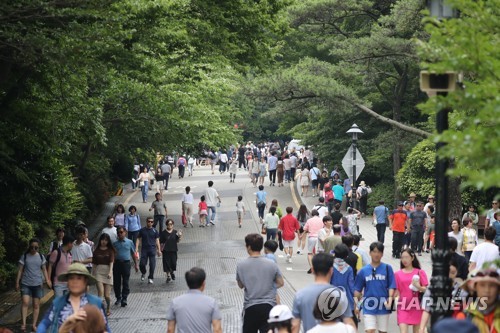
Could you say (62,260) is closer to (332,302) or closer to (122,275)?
(122,275)

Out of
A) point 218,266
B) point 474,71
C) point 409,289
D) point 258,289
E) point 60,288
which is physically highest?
point 474,71

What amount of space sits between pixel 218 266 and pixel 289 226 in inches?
85.9

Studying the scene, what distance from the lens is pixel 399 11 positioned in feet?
96.3

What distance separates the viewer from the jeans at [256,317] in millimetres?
11078

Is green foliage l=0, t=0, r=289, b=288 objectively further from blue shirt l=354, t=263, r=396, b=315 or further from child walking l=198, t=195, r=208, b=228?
blue shirt l=354, t=263, r=396, b=315

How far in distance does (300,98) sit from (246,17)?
9383mm

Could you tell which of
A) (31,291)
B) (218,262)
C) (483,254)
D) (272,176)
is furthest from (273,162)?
(483,254)

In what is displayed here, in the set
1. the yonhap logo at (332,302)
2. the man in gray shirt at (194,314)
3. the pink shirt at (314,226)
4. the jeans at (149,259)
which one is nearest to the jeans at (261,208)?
the pink shirt at (314,226)

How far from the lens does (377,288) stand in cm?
1230

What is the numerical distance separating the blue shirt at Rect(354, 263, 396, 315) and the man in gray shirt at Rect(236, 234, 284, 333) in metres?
1.68

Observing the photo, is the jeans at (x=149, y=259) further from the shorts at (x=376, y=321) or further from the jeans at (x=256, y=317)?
the jeans at (x=256, y=317)

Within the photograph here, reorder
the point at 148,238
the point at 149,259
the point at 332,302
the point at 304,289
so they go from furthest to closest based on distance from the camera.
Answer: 1. the point at 149,259
2. the point at 148,238
3. the point at 304,289
4. the point at 332,302

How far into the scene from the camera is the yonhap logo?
8.94 metres

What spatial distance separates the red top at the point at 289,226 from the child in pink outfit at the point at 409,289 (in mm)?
11832
